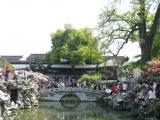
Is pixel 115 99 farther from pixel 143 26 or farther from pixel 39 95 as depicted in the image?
pixel 39 95

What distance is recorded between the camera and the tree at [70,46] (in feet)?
217

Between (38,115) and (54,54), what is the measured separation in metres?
36.7

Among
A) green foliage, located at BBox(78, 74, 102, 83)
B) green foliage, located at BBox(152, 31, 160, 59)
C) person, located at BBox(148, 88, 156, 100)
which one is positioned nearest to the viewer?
person, located at BBox(148, 88, 156, 100)

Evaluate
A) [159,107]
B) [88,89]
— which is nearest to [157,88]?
[159,107]

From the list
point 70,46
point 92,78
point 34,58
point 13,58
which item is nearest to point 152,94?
point 92,78

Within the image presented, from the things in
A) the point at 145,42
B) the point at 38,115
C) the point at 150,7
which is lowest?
the point at 38,115

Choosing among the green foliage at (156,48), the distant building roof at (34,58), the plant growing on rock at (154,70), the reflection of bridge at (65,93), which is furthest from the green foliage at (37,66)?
the plant growing on rock at (154,70)

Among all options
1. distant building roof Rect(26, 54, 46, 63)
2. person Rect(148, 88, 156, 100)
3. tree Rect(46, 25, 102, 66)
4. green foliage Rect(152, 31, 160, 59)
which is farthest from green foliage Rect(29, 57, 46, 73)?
person Rect(148, 88, 156, 100)

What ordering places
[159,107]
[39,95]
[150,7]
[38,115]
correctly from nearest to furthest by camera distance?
[159,107] → [38,115] → [150,7] → [39,95]

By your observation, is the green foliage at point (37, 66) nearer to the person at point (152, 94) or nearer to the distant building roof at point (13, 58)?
the distant building roof at point (13, 58)

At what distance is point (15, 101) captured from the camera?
38.5m

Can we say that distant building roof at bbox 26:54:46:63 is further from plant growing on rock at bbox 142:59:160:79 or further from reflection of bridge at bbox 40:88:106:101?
plant growing on rock at bbox 142:59:160:79

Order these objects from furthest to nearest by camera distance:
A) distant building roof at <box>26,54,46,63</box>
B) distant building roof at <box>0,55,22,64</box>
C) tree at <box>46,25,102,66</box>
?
distant building roof at <box>0,55,22,64</box> < distant building roof at <box>26,54,46,63</box> < tree at <box>46,25,102,66</box>

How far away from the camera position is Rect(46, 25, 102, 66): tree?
6619 cm
